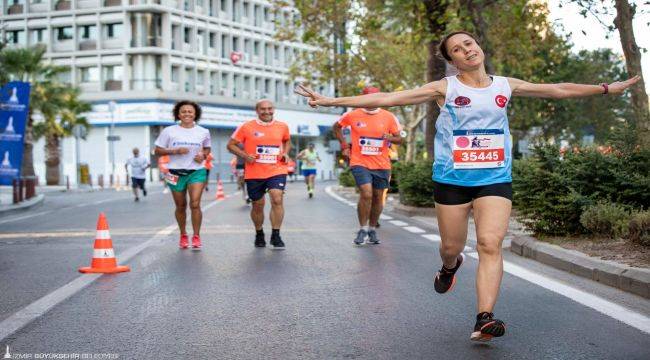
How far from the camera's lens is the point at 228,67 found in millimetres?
76375

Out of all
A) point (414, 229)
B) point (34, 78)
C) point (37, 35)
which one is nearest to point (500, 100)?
point (414, 229)

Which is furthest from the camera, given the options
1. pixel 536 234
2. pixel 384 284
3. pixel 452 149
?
pixel 536 234

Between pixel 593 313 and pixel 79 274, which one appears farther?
pixel 79 274

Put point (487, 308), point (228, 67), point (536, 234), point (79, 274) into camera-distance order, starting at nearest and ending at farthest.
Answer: point (487, 308) < point (79, 274) < point (536, 234) < point (228, 67)

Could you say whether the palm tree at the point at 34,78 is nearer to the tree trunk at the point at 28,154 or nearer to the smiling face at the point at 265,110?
the tree trunk at the point at 28,154

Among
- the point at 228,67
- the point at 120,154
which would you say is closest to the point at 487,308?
the point at 120,154

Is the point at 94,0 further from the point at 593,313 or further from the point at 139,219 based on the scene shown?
the point at 593,313

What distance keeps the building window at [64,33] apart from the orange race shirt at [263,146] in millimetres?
61246

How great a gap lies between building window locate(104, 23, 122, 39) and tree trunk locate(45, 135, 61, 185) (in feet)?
42.2

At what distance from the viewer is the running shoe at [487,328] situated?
5668 millimetres

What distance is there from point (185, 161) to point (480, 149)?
687 cm

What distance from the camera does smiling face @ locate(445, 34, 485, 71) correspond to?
6227 millimetres

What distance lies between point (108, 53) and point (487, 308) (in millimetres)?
65847

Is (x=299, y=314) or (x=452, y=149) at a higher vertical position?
(x=452, y=149)
